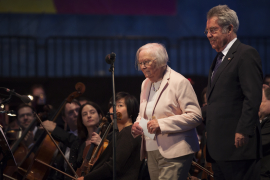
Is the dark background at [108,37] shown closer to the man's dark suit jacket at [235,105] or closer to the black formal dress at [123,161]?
the black formal dress at [123,161]

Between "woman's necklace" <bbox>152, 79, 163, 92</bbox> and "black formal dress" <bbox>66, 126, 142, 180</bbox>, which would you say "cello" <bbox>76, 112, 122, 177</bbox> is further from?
"woman's necklace" <bbox>152, 79, 163, 92</bbox>

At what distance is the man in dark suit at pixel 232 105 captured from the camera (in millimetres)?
1893

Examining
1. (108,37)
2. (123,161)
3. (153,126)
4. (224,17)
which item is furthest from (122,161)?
(108,37)

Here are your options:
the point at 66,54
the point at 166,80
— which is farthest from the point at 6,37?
the point at 166,80

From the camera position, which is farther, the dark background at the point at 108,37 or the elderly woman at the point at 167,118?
the dark background at the point at 108,37

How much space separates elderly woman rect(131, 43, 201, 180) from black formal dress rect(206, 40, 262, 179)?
0.19 m

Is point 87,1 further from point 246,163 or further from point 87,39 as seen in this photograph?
point 246,163

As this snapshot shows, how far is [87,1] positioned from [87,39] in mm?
730

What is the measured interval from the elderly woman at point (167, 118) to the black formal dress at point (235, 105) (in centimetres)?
19

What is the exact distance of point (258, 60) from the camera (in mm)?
1973

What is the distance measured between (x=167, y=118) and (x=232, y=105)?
1.45ft

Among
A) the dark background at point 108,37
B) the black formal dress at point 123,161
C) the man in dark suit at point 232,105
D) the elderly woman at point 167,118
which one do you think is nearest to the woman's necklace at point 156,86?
the elderly woman at point 167,118

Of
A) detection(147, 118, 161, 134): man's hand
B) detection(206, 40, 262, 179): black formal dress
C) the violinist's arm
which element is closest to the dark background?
the violinist's arm

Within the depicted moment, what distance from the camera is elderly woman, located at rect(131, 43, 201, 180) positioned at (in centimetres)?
220
